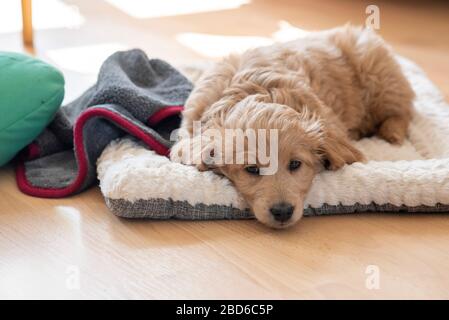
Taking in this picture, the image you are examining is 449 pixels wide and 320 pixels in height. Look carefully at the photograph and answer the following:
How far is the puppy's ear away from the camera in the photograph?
91.0 inches

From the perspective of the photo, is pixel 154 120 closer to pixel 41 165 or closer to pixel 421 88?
pixel 41 165

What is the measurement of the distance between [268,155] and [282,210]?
173 millimetres

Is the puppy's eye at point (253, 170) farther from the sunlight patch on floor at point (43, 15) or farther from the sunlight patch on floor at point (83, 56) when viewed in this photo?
the sunlight patch on floor at point (43, 15)

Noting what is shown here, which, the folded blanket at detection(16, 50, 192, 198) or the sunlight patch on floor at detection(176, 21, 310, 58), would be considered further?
the sunlight patch on floor at detection(176, 21, 310, 58)

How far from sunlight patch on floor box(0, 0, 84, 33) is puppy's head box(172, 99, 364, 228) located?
2.49 m

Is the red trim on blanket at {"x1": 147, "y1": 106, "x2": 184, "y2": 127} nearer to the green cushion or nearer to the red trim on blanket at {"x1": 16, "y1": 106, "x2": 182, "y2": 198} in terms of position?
the red trim on blanket at {"x1": 16, "y1": 106, "x2": 182, "y2": 198}

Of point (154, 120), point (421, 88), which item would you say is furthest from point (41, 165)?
point (421, 88)

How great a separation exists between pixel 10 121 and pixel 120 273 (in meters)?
0.79

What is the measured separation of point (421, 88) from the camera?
3.29 metres

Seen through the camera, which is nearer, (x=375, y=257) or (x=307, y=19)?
(x=375, y=257)

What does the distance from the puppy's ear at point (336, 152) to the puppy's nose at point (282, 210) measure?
269 millimetres

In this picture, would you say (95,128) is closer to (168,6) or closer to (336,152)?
(336,152)

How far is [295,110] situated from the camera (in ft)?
7.68

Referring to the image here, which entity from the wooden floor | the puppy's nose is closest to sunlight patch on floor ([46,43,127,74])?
the wooden floor
